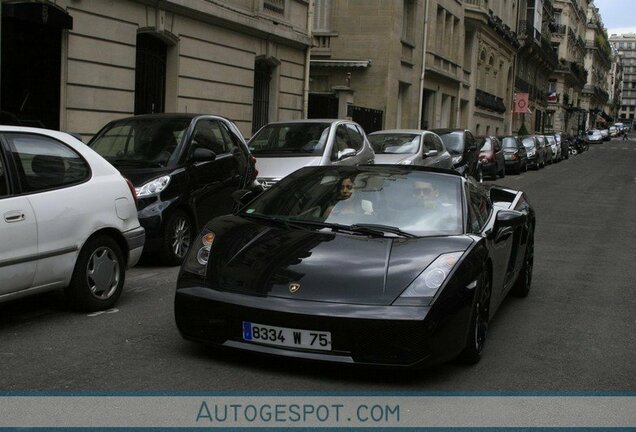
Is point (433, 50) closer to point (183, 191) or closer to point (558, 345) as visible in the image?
point (183, 191)

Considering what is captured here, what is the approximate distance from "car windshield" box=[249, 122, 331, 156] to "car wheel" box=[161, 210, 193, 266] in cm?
401

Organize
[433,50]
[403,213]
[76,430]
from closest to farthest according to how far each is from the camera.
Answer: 1. [76,430]
2. [403,213]
3. [433,50]

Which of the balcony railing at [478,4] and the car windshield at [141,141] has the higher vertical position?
the balcony railing at [478,4]

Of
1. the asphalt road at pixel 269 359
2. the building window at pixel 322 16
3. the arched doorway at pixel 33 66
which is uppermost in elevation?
the building window at pixel 322 16

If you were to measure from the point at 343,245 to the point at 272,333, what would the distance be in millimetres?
813

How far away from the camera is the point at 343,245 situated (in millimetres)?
5340

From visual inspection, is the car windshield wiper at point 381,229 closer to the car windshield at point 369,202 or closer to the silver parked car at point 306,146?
the car windshield at point 369,202

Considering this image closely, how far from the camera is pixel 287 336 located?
4.81 m

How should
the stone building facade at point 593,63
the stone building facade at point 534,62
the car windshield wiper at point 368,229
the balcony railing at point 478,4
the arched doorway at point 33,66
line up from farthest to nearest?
the stone building facade at point 593,63
the stone building facade at point 534,62
the balcony railing at point 478,4
the arched doorway at point 33,66
the car windshield wiper at point 368,229

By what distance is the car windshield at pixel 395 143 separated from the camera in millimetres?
17297

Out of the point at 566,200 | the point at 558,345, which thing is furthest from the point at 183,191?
the point at 566,200

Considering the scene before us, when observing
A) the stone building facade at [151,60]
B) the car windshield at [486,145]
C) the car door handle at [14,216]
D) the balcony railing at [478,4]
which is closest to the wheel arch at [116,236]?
the car door handle at [14,216]

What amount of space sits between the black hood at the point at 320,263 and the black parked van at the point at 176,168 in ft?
11.0

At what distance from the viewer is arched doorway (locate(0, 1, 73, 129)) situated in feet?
45.0
